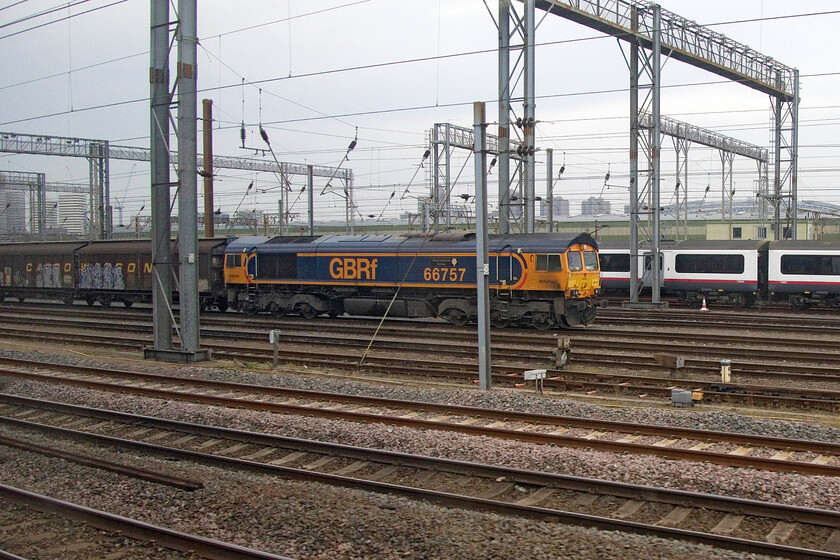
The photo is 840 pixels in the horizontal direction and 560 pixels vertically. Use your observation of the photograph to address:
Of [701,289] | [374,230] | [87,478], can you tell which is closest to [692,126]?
[701,289]

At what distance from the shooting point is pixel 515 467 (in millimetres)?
9555

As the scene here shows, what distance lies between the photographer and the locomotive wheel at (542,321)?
2422 centimetres

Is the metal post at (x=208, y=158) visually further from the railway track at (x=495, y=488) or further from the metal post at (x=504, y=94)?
the railway track at (x=495, y=488)

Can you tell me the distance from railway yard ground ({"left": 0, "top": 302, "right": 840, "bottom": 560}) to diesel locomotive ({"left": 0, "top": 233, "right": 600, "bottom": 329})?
4.99 m

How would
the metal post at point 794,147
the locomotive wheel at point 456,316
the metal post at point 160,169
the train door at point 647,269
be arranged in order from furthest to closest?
the metal post at point 794,147
the train door at point 647,269
the locomotive wheel at point 456,316
the metal post at point 160,169

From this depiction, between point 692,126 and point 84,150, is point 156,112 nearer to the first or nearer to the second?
point 84,150

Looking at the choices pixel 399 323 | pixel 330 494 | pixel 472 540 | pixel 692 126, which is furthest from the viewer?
pixel 692 126

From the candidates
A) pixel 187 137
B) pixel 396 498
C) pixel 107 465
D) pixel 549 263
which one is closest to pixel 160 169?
pixel 187 137

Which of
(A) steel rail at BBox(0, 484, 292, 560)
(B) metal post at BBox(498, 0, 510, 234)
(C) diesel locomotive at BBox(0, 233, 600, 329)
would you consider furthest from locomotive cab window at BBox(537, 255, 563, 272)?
(A) steel rail at BBox(0, 484, 292, 560)

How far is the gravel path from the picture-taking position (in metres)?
7.14

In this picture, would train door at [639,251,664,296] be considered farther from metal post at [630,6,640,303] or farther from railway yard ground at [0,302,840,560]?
railway yard ground at [0,302,840,560]

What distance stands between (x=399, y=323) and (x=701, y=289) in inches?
612

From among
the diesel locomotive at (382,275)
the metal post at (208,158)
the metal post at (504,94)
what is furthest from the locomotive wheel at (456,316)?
the metal post at (208,158)

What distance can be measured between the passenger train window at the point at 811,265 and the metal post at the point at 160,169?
2579 centimetres
